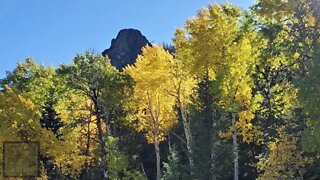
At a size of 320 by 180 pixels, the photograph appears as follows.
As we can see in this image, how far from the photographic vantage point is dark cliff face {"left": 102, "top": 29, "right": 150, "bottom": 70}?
108m

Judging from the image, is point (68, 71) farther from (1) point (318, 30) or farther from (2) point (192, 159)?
(1) point (318, 30)

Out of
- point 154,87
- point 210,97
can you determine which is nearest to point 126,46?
point 154,87

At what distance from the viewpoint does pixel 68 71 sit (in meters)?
29.0

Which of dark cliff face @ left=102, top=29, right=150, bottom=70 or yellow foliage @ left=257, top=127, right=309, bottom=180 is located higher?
dark cliff face @ left=102, top=29, right=150, bottom=70

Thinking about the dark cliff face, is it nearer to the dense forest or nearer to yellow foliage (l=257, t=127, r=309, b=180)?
the dense forest

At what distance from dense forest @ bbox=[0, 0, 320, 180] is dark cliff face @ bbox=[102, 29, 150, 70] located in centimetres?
7274

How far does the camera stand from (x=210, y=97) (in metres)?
24.8

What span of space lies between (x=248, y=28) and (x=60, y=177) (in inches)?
716

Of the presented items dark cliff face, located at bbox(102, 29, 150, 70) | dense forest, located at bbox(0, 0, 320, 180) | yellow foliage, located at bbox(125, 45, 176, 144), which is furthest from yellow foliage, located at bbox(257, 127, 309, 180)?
dark cliff face, located at bbox(102, 29, 150, 70)

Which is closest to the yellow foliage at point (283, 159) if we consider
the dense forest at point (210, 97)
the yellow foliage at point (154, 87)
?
the dense forest at point (210, 97)

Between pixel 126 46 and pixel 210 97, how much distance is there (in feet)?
287

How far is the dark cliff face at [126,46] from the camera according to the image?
353 ft

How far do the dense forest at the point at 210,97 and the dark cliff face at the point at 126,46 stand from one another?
239ft

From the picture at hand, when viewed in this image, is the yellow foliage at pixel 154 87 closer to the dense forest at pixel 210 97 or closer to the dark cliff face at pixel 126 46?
the dense forest at pixel 210 97
